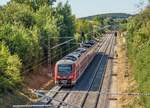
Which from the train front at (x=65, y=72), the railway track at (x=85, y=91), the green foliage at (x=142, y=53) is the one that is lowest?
the railway track at (x=85, y=91)

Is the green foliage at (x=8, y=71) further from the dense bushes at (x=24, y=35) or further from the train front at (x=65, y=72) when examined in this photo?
the train front at (x=65, y=72)

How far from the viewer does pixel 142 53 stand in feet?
152

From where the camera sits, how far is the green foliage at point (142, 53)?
35.4m

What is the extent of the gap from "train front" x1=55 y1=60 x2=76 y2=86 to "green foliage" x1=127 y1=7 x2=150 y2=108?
695 cm

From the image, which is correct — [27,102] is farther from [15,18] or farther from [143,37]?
[15,18]

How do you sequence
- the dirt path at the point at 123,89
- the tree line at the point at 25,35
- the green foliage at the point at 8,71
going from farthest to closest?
the tree line at the point at 25,35, the green foliage at the point at 8,71, the dirt path at the point at 123,89

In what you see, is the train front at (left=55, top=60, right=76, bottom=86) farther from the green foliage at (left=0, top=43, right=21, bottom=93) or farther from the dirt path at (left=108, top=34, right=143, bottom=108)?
the green foliage at (left=0, top=43, right=21, bottom=93)

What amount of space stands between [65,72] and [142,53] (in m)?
10.0

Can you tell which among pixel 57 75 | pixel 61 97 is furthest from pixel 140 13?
pixel 61 97

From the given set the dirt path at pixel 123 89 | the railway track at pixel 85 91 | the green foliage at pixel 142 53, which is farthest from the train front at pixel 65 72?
the green foliage at pixel 142 53

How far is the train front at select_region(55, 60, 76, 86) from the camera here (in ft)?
171

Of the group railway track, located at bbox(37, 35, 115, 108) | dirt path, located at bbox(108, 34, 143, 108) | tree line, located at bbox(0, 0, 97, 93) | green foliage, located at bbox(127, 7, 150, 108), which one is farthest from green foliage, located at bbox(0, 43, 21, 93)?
green foliage, located at bbox(127, 7, 150, 108)

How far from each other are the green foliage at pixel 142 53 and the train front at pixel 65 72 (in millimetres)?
6946

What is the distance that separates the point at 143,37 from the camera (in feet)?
200
